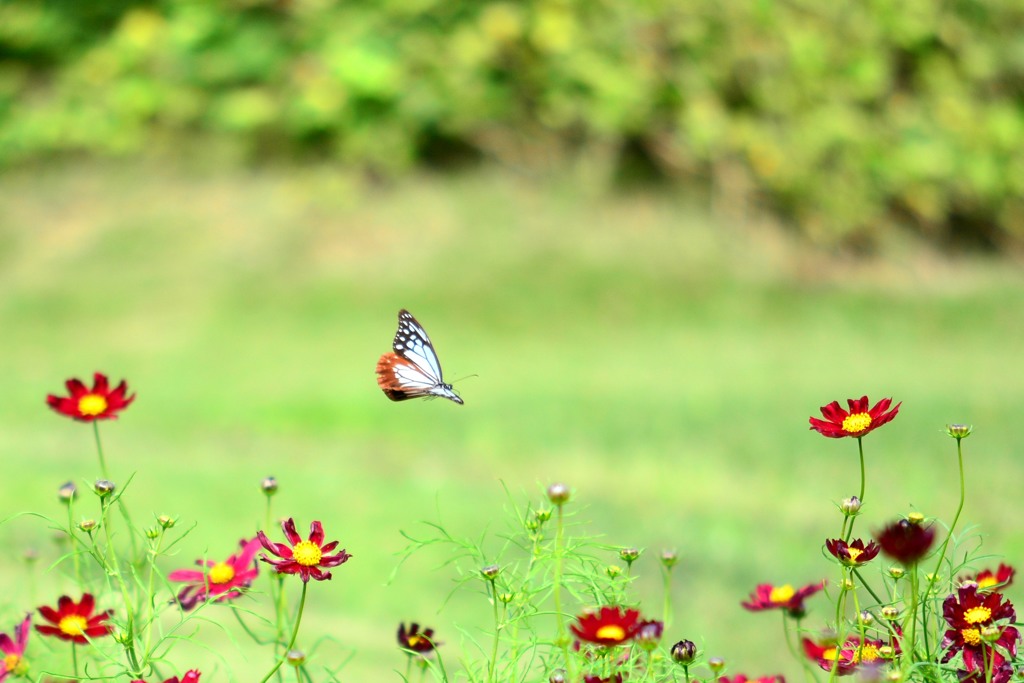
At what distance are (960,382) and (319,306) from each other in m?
3.20

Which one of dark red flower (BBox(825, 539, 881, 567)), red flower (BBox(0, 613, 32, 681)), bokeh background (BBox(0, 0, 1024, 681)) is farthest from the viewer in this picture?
bokeh background (BBox(0, 0, 1024, 681))

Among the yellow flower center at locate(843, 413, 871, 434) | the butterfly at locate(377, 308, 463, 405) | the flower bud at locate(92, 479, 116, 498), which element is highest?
the butterfly at locate(377, 308, 463, 405)

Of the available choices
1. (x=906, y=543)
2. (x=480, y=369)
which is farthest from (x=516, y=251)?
(x=906, y=543)

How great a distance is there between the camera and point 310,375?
580cm

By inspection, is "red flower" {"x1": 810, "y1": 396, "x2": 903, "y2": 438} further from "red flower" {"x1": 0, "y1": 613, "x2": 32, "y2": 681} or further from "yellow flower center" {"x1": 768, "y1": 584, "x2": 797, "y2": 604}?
"red flower" {"x1": 0, "y1": 613, "x2": 32, "y2": 681}

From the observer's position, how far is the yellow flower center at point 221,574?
1.50m

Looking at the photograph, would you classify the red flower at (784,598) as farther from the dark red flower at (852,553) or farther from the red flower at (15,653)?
the red flower at (15,653)

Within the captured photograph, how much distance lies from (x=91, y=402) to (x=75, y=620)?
29 cm

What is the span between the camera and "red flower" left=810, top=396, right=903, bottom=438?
1.39m

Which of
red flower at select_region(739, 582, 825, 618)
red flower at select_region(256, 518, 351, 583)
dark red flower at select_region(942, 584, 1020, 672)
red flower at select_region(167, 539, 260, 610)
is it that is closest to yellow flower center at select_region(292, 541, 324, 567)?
red flower at select_region(256, 518, 351, 583)

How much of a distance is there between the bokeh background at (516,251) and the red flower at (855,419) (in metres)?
2.62

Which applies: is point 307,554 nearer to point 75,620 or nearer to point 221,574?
point 221,574

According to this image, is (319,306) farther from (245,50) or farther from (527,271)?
(245,50)

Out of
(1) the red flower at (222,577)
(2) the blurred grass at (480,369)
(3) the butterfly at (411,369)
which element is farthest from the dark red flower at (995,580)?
(2) the blurred grass at (480,369)
